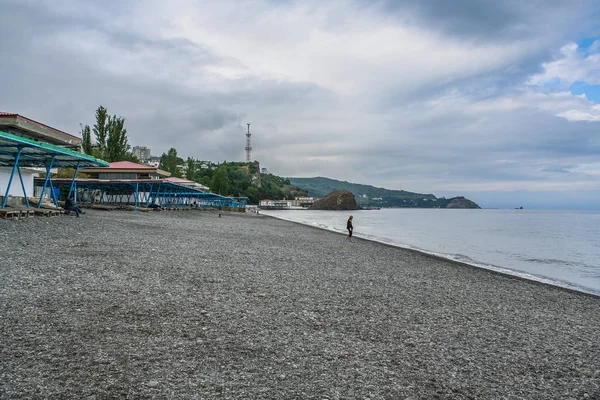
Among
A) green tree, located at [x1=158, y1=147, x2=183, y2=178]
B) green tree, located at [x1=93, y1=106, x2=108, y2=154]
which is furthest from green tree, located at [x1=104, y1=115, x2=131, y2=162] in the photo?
green tree, located at [x1=158, y1=147, x2=183, y2=178]

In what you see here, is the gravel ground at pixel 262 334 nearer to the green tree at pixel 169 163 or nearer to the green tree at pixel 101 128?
the green tree at pixel 101 128

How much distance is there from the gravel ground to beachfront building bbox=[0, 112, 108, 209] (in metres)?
8.26

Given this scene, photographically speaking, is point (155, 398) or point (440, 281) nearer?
point (155, 398)

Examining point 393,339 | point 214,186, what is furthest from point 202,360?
point 214,186

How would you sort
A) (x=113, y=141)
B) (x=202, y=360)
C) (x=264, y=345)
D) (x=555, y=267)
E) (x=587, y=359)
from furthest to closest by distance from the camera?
(x=113, y=141) → (x=555, y=267) → (x=587, y=359) → (x=264, y=345) → (x=202, y=360)

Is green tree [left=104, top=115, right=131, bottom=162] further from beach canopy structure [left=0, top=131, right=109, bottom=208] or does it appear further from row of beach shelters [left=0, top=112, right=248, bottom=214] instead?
beach canopy structure [left=0, top=131, right=109, bottom=208]

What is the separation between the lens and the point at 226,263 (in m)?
12.5

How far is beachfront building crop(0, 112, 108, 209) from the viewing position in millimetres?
18156

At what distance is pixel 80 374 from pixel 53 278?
4.55 m

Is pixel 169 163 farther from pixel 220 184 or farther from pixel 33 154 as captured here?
pixel 33 154

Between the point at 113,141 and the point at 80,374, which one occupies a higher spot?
the point at 113,141

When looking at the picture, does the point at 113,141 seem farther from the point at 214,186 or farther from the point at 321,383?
the point at 321,383

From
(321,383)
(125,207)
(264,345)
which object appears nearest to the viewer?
(321,383)

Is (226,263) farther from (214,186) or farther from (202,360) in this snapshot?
(214,186)
